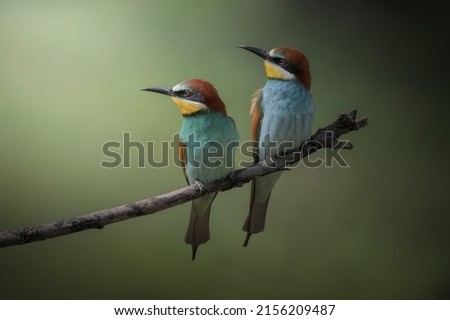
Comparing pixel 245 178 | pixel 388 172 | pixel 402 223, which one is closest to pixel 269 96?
pixel 245 178

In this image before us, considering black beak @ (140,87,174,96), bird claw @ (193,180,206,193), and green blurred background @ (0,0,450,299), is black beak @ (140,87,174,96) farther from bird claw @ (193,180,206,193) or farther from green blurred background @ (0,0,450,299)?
bird claw @ (193,180,206,193)

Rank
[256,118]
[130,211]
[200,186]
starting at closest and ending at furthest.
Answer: [130,211] → [200,186] → [256,118]

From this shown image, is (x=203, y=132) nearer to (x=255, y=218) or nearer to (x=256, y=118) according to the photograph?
(x=256, y=118)

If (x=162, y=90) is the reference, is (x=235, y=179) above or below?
below

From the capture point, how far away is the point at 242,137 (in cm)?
243

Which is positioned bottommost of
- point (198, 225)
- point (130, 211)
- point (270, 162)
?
point (198, 225)

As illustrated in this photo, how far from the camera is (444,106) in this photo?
2.68 metres

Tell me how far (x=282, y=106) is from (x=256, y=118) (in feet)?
0.42

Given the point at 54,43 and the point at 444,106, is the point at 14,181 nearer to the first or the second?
the point at 54,43

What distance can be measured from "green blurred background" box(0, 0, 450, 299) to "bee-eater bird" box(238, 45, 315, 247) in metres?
0.09

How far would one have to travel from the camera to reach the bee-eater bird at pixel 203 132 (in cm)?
230

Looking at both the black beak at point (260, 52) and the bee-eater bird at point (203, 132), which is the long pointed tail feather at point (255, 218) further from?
the black beak at point (260, 52)

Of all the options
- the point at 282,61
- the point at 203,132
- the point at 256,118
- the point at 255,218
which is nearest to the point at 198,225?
the point at 255,218

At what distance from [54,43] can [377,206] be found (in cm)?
160
